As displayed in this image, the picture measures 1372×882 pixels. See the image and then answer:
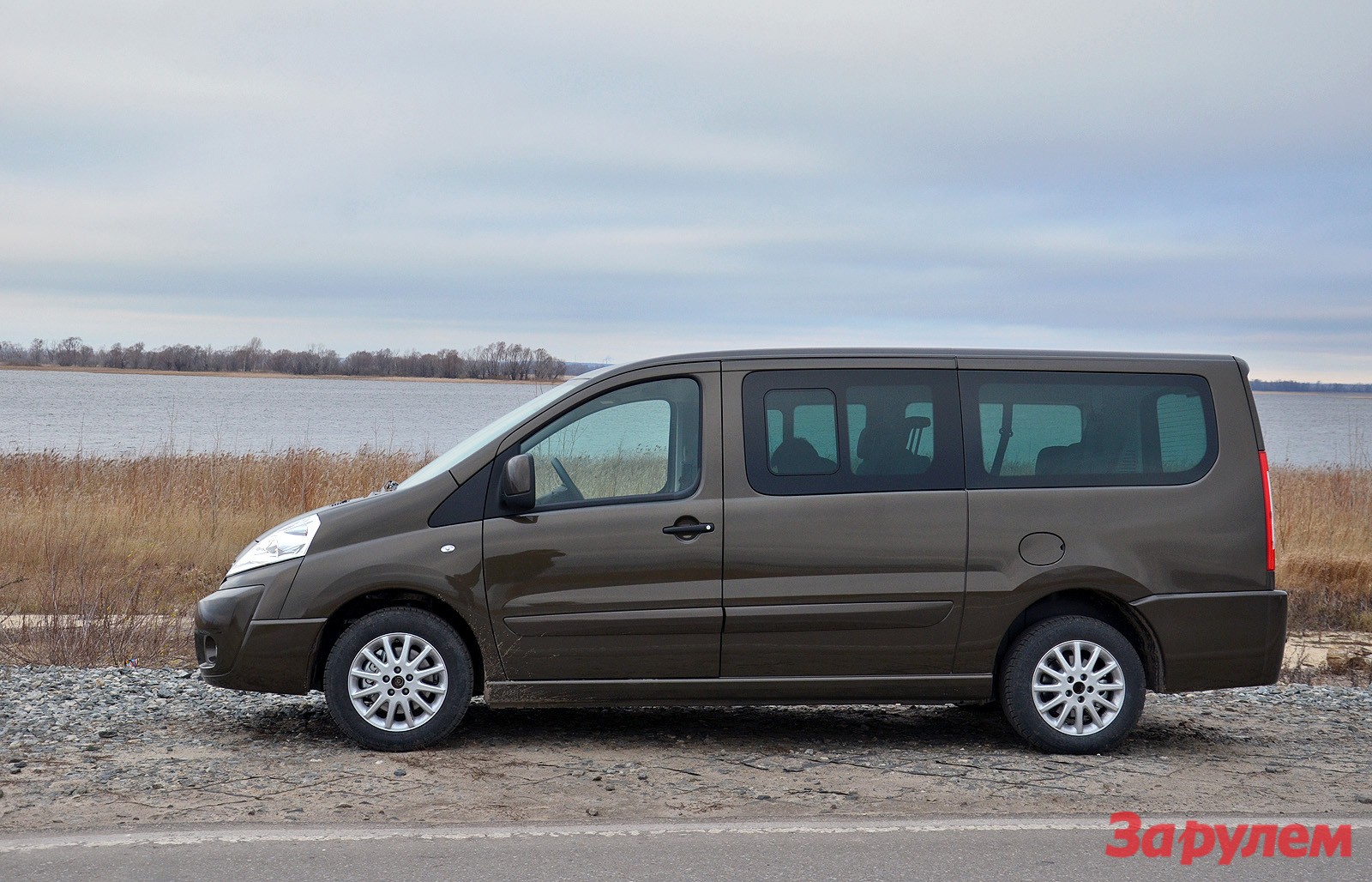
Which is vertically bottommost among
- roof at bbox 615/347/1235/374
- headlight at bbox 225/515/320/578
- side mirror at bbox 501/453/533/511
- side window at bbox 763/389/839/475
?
headlight at bbox 225/515/320/578

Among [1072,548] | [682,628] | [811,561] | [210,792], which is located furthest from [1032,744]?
[210,792]

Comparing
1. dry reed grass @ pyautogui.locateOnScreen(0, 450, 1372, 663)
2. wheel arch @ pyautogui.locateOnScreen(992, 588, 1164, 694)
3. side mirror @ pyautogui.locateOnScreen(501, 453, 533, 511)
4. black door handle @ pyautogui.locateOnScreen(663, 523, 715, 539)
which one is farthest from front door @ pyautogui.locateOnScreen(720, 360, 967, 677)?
dry reed grass @ pyautogui.locateOnScreen(0, 450, 1372, 663)

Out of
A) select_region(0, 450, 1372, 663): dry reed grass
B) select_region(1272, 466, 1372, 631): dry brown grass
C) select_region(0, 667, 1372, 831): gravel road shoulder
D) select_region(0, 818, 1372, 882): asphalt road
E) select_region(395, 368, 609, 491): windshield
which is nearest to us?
select_region(0, 818, 1372, 882): asphalt road

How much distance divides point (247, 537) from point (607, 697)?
10751 mm

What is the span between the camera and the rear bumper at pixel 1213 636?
20.8 feet

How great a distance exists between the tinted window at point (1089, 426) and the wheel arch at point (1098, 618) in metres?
0.58

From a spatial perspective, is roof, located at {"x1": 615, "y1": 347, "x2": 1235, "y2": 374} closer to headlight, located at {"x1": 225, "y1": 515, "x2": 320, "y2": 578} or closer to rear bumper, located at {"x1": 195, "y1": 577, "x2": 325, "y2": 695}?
headlight, located at {"x1": 225, "y1": 515, "x2": 320, "y2": 578}

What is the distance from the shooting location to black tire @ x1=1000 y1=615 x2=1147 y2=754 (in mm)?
6289

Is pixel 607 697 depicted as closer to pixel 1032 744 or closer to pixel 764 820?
pixel 764 820

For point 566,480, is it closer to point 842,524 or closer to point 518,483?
point 518,483

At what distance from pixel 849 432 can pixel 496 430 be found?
1773mm

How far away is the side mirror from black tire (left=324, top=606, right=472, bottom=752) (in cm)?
69

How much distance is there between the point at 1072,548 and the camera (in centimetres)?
634

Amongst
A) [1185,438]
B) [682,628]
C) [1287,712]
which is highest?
[1185,438]
